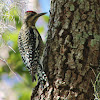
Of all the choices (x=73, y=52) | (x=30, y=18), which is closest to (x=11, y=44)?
(x=30, y=18)

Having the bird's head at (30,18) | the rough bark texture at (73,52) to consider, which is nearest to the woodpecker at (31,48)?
the bird's head at (30,18)

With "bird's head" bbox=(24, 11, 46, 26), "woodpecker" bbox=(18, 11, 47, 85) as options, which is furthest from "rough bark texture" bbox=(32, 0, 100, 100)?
"bird's head" bbox=(24, 11, 46, 26)

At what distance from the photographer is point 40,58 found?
10.3ft

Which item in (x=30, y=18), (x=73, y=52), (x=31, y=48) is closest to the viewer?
(x=73, y=52)

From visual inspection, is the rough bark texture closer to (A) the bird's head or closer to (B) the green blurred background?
(B) the green blurred background

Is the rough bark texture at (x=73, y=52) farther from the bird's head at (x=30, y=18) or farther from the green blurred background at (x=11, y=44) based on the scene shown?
the bird's head at (x=30, y=18)

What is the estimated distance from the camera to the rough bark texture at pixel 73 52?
8.13 feet

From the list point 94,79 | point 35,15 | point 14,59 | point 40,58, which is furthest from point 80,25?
point 14,59

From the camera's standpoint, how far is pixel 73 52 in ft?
8.29

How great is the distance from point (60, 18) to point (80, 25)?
0.89 ft

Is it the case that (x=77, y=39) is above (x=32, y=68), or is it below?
above

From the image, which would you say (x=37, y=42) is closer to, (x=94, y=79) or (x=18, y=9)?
(x=18, y=9)

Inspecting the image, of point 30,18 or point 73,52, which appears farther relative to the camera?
point 30,18

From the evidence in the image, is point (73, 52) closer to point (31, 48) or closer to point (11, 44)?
point (31, 48)
